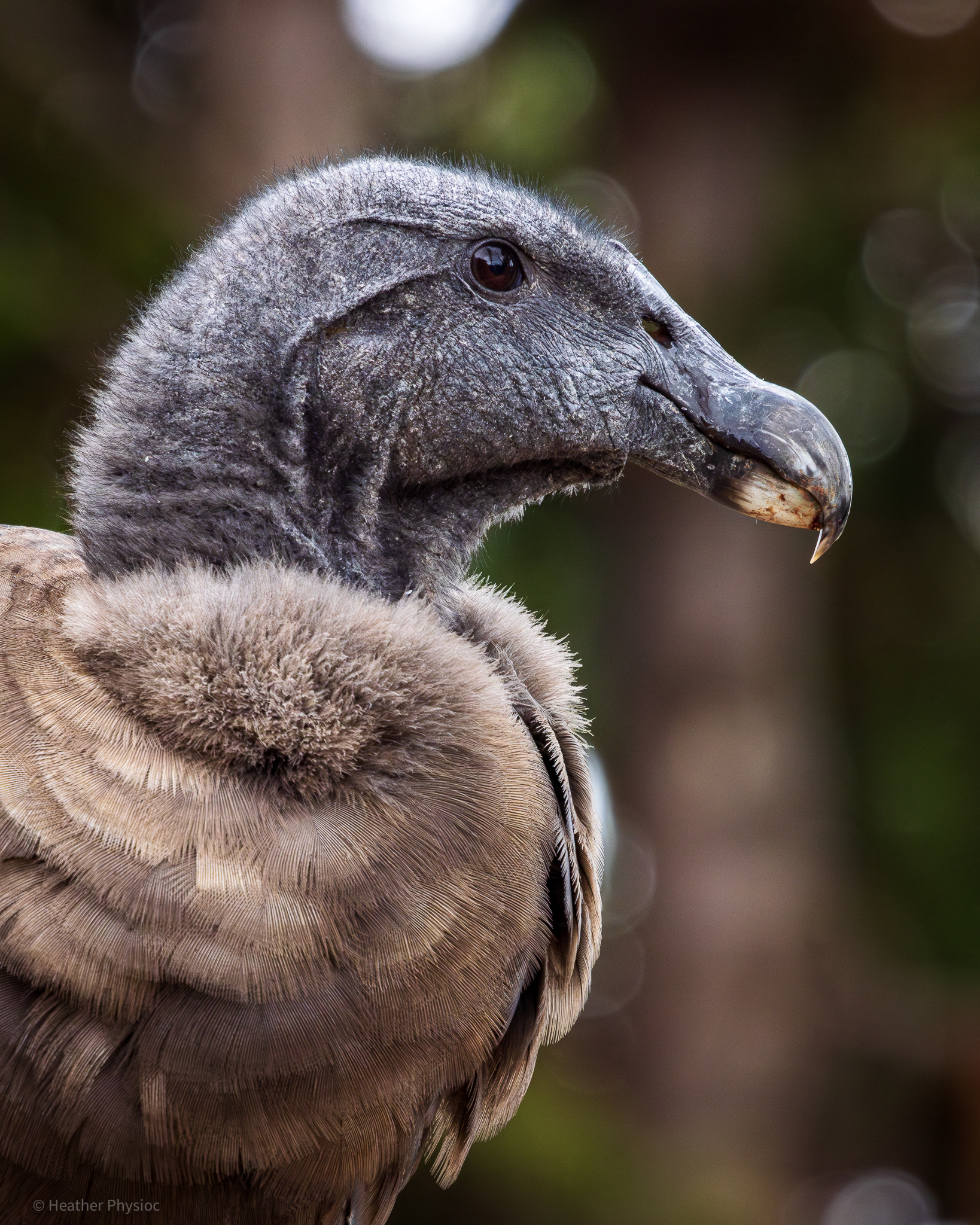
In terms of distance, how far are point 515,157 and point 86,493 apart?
5.21 metres

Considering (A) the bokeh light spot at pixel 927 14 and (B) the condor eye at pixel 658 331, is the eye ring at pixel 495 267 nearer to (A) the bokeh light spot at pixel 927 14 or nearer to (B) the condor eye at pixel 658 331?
(B) the condor eye at pixel 658 331

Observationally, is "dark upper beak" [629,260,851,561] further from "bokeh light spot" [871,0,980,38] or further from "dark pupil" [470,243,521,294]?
"bokeh light spot" [871,0,980,38]

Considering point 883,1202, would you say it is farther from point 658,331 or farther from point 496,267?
point 496,267

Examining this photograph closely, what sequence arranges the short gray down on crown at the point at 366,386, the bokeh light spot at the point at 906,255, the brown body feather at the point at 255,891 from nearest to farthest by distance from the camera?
the brown body feather at the point at 255,891
the short gray down on crown at the point at 366,386
the bokeh light spot at the point at 906,255

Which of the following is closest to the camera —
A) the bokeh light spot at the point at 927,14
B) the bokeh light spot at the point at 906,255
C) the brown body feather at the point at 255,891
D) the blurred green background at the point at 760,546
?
the brown body feather at the point at 255,891

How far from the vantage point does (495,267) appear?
2637 millimetres

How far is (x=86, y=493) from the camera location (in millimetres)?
2451

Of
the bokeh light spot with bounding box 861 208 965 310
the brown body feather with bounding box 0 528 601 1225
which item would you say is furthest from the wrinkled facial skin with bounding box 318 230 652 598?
the bokeh light spot with bounding box 861 208 965 310

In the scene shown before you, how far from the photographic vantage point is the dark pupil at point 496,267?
8.59 feet

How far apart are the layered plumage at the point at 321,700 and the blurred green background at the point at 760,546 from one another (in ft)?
12.5

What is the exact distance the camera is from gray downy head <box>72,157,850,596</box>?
7.80 feet

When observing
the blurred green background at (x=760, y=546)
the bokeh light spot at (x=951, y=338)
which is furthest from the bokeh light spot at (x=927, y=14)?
the bokeh light spot at (x=951, y=338)

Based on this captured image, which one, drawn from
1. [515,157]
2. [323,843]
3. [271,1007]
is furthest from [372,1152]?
[515,157]

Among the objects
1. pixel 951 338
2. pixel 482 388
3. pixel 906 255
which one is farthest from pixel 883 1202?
pixel 482 388
